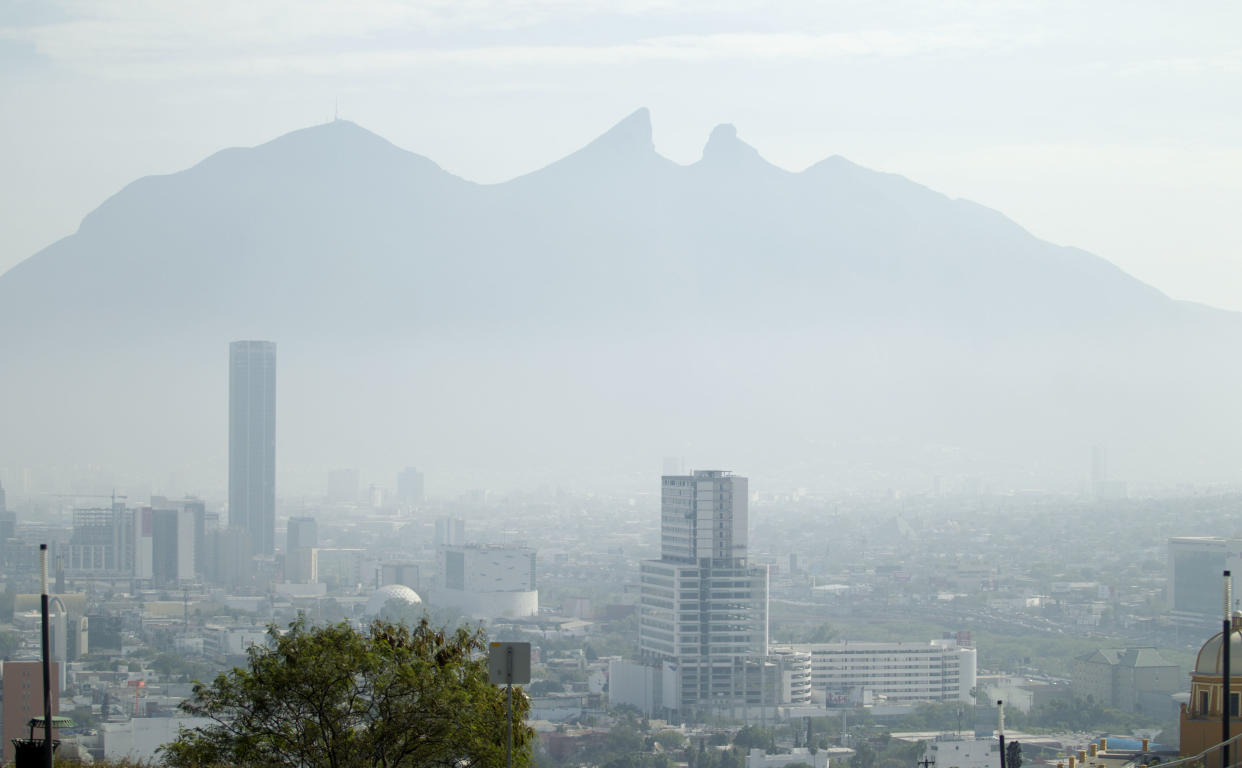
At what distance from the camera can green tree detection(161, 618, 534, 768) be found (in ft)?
44.2

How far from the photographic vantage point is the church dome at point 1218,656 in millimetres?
19484

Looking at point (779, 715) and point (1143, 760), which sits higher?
point (1143, 760)

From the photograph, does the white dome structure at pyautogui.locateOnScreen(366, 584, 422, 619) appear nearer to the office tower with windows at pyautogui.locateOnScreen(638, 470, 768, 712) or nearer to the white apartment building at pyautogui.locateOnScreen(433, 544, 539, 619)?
the white apartment building at pyautogui.locateOnScreen(433, 544, 539, 619)

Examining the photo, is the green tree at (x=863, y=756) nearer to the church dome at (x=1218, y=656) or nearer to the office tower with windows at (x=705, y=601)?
the office tower with windows at (x=705, y=601)

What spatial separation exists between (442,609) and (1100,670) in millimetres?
40134

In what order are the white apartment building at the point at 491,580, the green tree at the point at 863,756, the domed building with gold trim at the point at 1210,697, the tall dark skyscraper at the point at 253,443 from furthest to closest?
the tall dark skyscraper at the point at 253,443
the white apartment building at the point at 491,580
the green tree at the point at 863,756
the domed building with gold trim at the point at 1210,697

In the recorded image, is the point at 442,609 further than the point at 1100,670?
Yes

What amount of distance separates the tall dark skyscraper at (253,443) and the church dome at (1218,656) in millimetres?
123196

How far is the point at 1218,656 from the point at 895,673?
1904 inches

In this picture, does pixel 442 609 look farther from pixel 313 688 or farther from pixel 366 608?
pixel 313 688

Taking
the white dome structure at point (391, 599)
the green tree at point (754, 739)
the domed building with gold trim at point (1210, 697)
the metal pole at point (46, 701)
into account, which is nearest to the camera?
the metal pole at point (46, 701)

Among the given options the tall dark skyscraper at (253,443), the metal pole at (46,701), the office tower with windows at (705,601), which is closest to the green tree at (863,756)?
the office tower with windows at (705,601)

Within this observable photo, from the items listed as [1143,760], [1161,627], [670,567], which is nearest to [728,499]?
[670,567]

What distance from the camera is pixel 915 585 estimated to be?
11525cm
